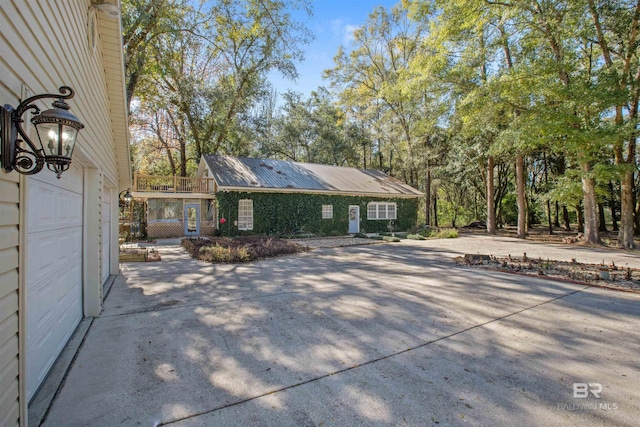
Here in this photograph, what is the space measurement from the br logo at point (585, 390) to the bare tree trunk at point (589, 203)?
42.5ft

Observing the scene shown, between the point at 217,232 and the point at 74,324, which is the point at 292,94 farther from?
the point at 74,324

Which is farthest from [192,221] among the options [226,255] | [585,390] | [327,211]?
[585,390]

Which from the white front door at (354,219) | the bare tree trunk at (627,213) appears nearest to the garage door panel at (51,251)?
the white front door at (354,219)

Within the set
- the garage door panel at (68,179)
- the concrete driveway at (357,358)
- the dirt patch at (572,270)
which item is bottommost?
the concrete driveway at (357,358)

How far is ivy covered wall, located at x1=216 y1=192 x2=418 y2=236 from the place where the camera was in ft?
49.0

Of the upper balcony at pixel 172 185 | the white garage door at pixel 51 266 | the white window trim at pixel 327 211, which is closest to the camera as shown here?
the white garage door at pixel 51 266

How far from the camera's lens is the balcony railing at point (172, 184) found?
606 inches

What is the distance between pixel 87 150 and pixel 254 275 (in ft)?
13.8

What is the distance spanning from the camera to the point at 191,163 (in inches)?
1062

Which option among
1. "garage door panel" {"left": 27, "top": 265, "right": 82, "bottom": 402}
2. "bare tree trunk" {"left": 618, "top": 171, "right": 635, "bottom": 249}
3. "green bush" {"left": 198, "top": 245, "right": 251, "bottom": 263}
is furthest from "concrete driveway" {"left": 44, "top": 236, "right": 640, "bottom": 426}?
"bare tree trunk" {"left": 618, "top": 171, "right": 635, "bottom": 249}

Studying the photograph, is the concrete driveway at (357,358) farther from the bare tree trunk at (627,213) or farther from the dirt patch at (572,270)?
the bare tree trunk at (627,213)

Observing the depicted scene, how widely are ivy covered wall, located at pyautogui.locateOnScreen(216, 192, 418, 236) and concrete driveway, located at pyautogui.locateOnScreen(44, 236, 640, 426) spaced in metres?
9.31

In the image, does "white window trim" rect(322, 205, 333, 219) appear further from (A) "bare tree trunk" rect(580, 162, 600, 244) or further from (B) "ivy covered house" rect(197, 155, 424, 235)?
(A) "bare tree trunk" rect(580, 162, 600, 244)

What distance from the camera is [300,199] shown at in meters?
16.6
